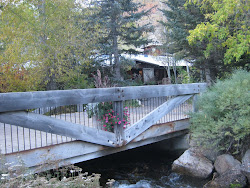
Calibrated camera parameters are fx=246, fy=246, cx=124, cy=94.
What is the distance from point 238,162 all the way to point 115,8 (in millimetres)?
10112

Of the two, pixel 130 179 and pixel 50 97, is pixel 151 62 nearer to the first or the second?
pixel 130 179

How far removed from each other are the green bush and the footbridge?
777mm

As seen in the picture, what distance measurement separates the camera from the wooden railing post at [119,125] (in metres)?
5.28

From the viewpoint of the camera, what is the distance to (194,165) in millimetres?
5996

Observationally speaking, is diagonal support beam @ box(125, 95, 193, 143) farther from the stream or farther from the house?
the house

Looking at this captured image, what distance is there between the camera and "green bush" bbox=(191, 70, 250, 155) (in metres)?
5.61

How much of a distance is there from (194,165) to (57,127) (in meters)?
3.51

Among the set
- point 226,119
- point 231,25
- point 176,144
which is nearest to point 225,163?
point 226,119

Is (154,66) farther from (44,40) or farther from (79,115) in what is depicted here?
(79,115)

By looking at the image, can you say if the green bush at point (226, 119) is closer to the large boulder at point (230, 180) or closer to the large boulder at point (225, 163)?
the large boulder at point (225, 163)

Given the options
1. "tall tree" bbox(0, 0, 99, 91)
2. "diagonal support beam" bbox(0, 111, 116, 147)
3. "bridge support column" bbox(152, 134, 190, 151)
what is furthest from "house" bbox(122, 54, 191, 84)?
"diagonal support beam" bbox(0, 111, 116, 147)

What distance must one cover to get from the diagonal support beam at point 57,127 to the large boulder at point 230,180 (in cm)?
228

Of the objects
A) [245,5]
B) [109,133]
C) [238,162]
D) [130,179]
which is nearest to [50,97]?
[109,133]

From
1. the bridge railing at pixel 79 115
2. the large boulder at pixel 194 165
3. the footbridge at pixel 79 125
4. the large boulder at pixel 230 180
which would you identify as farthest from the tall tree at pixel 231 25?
the large boulder at pixel 230 180
